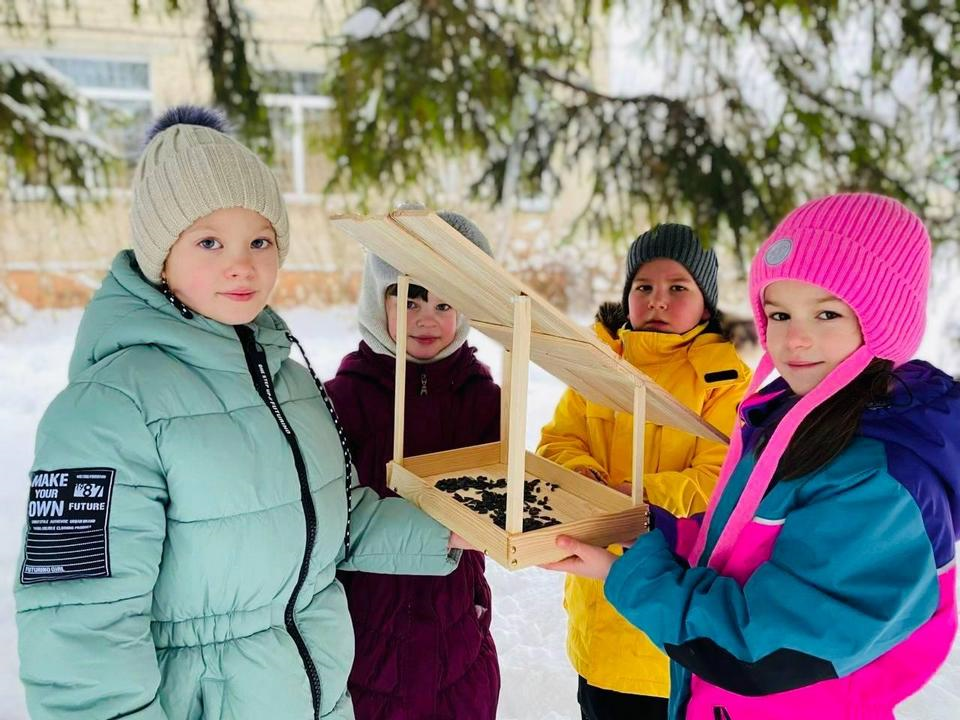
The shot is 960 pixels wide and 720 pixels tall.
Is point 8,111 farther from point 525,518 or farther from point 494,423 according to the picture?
point 525,518

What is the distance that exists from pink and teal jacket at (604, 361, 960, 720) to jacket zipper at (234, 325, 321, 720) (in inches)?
20.4

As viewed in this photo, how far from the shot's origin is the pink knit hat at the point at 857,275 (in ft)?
3.74

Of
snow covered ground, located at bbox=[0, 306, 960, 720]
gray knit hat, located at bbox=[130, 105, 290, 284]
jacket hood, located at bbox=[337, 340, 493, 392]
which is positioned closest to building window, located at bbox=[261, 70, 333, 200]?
jacket hood, located at bbox=[337, 340, 493, 392]

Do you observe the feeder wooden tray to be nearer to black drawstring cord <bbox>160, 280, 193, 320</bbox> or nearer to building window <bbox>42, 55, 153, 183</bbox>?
black drawstring cord <bbox>160, 280, 193, 320</bbox>

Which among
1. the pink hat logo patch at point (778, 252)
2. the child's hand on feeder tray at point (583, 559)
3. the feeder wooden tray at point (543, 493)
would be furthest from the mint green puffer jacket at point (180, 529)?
the pink hat logo patch at point (778, 252)

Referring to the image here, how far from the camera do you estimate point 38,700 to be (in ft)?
3.39

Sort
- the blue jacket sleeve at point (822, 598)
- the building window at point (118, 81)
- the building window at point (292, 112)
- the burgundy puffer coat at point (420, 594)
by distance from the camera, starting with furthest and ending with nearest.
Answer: the building window at point (118, 81) → the building window at point (292, 112) → the burgundy puffer coat at point (420, 594) → the blue jacket sleeve at point (822, 598)

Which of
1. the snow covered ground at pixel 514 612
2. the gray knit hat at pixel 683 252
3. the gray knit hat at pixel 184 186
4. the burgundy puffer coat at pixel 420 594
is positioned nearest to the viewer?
the gray knit hat at pixel 184 186

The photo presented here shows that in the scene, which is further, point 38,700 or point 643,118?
point 643,118

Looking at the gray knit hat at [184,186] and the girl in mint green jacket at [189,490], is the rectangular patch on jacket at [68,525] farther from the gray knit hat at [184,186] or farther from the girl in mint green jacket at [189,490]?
the gray knit hat at [184,186]

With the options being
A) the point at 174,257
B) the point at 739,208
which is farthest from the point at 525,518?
the point at 739,208

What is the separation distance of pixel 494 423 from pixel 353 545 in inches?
21.1

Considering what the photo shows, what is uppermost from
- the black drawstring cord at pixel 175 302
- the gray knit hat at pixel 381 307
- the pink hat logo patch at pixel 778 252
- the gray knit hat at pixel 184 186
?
the gray knit hat at pixel 184 186

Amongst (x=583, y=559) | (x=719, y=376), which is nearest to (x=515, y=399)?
(x=583, y=559)
